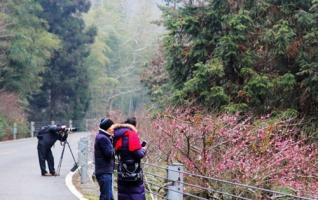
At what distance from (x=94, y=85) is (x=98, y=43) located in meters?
4.47

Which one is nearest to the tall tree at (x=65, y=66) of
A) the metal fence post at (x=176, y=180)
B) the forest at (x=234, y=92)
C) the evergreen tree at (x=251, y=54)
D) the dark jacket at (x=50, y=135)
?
the forest at (x=234, y=92)

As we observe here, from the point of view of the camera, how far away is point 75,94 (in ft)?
168

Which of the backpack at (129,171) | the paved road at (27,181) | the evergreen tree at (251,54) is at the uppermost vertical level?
the evergreen tree at (251,54)

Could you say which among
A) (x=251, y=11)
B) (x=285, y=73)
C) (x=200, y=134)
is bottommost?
(x=200, y=134)

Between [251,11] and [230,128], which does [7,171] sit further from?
[251,11]

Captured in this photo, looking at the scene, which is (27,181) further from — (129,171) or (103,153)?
(129,171)

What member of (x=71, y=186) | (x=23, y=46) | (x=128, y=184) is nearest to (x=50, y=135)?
(x=71, y=186)

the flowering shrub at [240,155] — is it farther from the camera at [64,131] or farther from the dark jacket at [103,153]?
the camera at [64,131]

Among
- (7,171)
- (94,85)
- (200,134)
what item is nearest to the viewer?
(200,134)

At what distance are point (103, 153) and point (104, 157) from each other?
86 millimetres

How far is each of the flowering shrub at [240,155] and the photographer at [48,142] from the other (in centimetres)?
430

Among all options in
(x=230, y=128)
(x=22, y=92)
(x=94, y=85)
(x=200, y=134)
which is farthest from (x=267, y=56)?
(x=94, y=85)

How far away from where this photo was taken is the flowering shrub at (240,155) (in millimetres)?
11906

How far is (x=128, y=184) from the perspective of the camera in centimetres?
888
